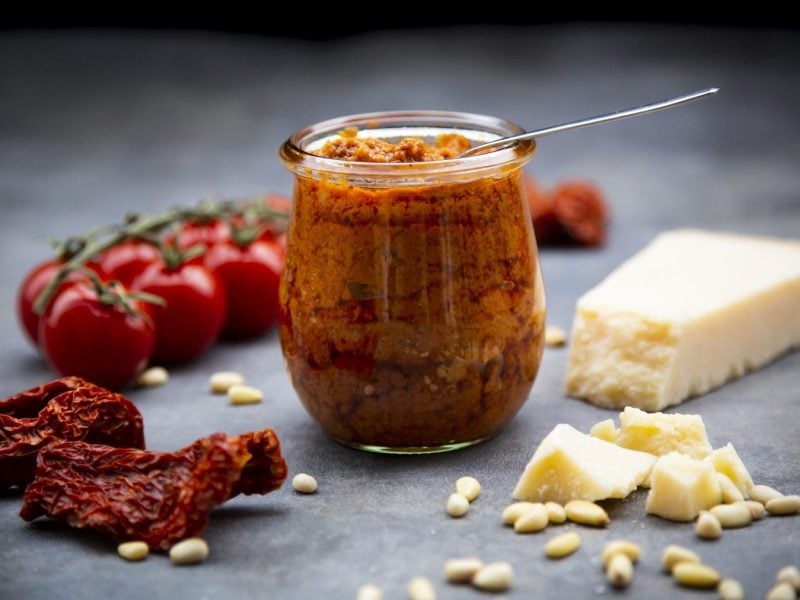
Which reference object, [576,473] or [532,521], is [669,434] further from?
[532,521]

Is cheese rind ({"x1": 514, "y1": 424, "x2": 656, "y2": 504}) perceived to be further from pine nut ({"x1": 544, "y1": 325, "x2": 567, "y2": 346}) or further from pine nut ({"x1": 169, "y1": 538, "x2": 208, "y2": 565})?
pine nut ({"x1": 544, "y1": 325, "x2": 567, "y2": 346})

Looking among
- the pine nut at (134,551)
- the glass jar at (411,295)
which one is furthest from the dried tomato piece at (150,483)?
the glass jar at (411,295)

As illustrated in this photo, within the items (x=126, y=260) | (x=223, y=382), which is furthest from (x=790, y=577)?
(x=126, y=260)

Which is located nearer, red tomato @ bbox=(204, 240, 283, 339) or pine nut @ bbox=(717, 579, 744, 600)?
pine nut @ bbox=(717, 579, 744, 600)

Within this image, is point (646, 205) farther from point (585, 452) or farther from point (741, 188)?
point (585, 452)

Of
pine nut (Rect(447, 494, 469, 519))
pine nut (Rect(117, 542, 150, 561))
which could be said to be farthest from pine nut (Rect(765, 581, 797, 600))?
pine nut (Rect(117, 542, 150, 561))

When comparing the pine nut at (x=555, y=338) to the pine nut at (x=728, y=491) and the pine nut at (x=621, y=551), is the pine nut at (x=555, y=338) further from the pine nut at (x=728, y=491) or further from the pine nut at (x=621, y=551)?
the pine nut at (x=621, y=551)
